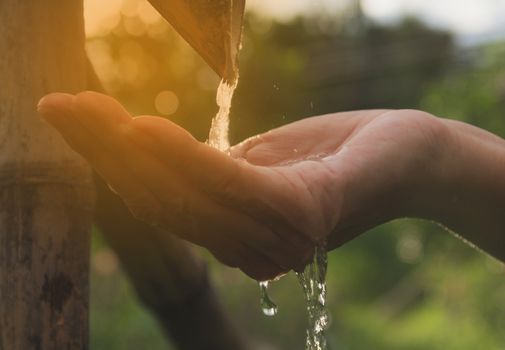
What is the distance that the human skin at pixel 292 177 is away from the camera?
0.90 metres

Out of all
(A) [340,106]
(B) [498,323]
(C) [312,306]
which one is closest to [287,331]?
(B) [498,323]

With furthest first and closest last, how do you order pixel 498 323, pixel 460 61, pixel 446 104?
pixel 460 61
pixel 446 104
pixel 498 323

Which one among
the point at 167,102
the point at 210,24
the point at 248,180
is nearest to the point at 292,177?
the point at 248,180

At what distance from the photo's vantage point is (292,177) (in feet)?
3.30

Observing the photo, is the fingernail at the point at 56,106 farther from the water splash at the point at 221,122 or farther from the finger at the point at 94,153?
the water splash at the point at 221,122

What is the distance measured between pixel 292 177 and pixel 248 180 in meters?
0.07

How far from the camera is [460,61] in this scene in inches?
642

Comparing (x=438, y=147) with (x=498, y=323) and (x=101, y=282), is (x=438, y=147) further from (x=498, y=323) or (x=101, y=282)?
(x=498, y=323)

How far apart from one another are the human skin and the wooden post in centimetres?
15

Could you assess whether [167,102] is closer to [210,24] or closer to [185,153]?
[210,24]

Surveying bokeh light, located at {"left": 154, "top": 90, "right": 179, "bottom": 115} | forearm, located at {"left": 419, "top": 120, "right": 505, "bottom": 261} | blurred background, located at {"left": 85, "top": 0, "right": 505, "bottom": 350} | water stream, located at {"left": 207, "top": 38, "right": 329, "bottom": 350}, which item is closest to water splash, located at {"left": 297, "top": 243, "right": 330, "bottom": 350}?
water stream, located at {"left": 207, "top": 38, "right": 329, "bottom": 350}

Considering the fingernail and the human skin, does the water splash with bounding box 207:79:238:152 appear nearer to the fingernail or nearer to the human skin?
the human skin

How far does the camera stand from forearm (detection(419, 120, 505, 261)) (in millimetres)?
1303

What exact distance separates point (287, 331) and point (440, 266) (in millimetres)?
3167
